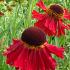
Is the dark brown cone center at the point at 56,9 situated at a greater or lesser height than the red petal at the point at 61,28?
greater

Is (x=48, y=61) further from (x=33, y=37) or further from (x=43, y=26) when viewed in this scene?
(x=43, y=26)

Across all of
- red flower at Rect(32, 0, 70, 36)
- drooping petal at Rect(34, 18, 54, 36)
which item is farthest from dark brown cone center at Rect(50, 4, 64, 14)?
drooping petal at Rect(34, 18, 54, 36)

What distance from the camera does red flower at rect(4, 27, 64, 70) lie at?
108 cm

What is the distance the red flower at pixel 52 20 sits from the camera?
143 centimetres

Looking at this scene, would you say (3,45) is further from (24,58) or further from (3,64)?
(24,58)

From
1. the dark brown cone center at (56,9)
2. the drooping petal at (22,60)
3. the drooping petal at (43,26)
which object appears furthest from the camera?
the dark brown cone center at (56,9)

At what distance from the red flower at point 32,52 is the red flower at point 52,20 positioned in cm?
21

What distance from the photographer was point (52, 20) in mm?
1562

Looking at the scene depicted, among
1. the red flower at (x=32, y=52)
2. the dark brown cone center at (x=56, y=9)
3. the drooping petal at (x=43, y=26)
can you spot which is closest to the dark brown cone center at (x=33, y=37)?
the red flower at (x=32, y=52)

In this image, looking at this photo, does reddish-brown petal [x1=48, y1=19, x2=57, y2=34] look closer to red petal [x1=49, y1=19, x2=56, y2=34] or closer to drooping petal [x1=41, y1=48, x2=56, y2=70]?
red petal [x1=49, y1=19, x2=56, y2=34]

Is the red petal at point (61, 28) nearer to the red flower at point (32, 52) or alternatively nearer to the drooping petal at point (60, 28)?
the drooping petal at point (60, 28)

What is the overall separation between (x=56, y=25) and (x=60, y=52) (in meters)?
0.39

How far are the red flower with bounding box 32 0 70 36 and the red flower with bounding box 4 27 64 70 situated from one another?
0.21 metres

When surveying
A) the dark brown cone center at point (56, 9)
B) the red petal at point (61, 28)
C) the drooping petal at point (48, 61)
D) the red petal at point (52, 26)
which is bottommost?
the drooping petal at point (48, 61)
